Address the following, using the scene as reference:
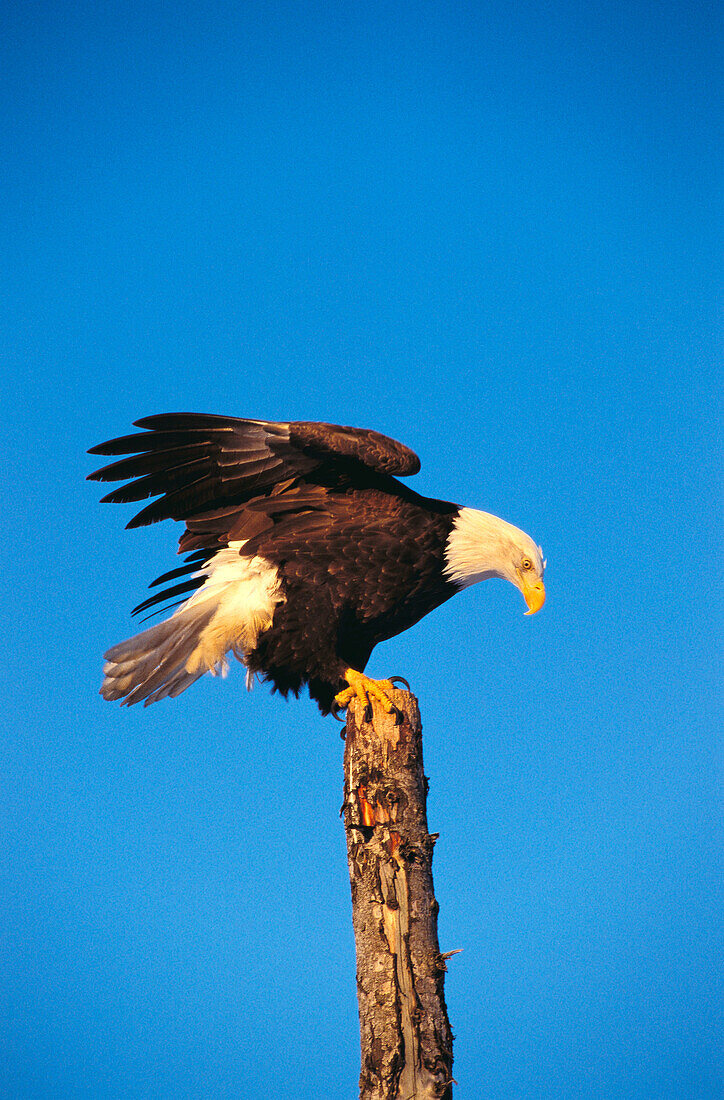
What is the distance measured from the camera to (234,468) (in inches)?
169

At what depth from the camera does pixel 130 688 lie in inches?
177

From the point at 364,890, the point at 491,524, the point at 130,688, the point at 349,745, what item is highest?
the point at 491,524

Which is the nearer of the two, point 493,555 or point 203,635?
point 203,635

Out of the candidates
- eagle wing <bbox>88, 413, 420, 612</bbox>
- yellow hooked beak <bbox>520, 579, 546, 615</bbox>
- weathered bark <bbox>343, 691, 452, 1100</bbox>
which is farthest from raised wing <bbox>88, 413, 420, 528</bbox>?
weathered bark <bbox>343, 691, 452, 1100</bbox>

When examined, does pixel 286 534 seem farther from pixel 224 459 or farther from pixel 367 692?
pixel 367 692

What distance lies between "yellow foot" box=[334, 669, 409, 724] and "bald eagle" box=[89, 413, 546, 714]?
0.35 feet

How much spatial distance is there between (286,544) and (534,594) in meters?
1.25

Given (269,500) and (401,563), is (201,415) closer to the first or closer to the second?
(269,500)

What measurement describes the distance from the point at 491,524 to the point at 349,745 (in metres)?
1.52

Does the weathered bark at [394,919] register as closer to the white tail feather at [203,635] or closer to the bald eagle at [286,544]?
the bald eagle at [286,544]

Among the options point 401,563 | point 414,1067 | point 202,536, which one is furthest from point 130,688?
point 414,1067

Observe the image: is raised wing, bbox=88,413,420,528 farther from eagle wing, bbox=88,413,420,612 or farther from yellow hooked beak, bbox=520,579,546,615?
yellow hooked beak, bbox=520,579,546,615

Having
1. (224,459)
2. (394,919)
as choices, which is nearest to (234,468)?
(224,459)

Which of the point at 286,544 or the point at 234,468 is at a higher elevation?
the point at 234,468
